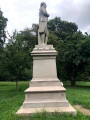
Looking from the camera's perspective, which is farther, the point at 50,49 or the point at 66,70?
the point at 66,70

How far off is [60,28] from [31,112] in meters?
36.2

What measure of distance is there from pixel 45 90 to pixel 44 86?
2.07ft

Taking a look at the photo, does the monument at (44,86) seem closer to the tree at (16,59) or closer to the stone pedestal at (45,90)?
the stone pedestal at (45,90)

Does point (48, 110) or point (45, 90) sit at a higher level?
point (45, 90)

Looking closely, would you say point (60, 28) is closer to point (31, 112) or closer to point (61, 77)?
point (61, 77)

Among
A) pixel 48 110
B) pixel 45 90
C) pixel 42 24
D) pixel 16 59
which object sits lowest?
pixel 48 110

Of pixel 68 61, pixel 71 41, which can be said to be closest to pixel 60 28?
pixel 71 41

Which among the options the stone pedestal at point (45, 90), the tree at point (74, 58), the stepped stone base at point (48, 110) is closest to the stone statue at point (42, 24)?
the stone pedestal at point (45, 90)

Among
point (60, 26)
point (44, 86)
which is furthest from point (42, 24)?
point (60, 26)

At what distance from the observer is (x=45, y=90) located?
18.2 feet

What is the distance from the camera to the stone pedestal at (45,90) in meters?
5.30

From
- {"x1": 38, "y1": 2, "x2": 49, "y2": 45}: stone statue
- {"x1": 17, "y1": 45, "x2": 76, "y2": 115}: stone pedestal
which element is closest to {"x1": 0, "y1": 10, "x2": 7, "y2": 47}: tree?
{"x1": 38, "y1": 2, "x2": 49, "y2": 45}: stone statue

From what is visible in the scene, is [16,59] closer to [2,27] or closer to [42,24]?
[42,24]

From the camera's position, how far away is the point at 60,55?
21906 mm
